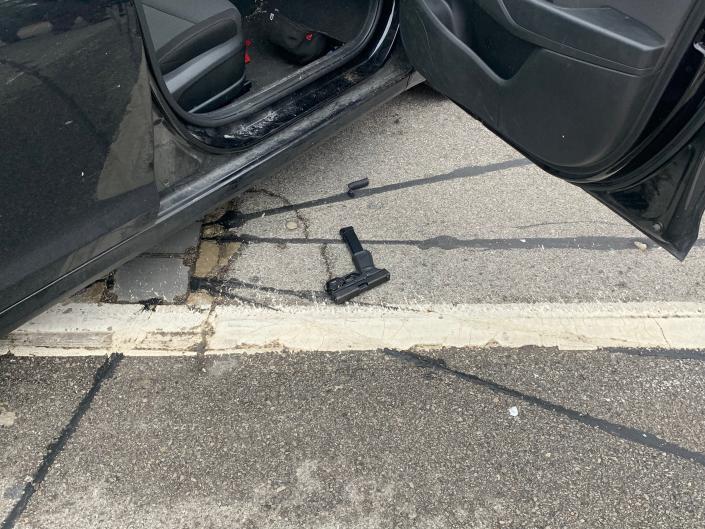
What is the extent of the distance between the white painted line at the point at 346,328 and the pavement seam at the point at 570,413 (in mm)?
53

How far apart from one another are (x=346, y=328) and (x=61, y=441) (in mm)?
892

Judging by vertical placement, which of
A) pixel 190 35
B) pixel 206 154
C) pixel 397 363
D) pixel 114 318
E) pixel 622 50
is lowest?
pixel 114 318

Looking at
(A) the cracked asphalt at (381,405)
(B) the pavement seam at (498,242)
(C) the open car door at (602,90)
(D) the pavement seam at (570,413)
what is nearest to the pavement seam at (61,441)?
(A) the cracked asphalt at (381,405)

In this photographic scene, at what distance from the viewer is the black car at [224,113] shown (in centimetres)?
127

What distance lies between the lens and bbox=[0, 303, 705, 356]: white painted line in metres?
1.92

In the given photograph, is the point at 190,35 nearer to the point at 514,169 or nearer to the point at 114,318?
the point at 114,318

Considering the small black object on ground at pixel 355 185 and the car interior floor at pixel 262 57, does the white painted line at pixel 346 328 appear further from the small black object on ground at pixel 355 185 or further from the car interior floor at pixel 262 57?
the car interior floor at pixel 262 57

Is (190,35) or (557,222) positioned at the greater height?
(190,35)

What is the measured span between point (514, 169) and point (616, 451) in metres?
1.34

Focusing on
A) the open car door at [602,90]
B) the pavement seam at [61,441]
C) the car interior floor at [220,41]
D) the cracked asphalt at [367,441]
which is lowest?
the pavement seam at [61,441]

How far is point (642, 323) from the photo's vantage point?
2004mm

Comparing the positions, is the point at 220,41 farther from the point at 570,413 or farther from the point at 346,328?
the point at 570,413

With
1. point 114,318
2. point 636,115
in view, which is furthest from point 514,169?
point 114,318

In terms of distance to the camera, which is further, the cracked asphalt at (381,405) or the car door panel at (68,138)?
the cracked asphalt at (381,405)
